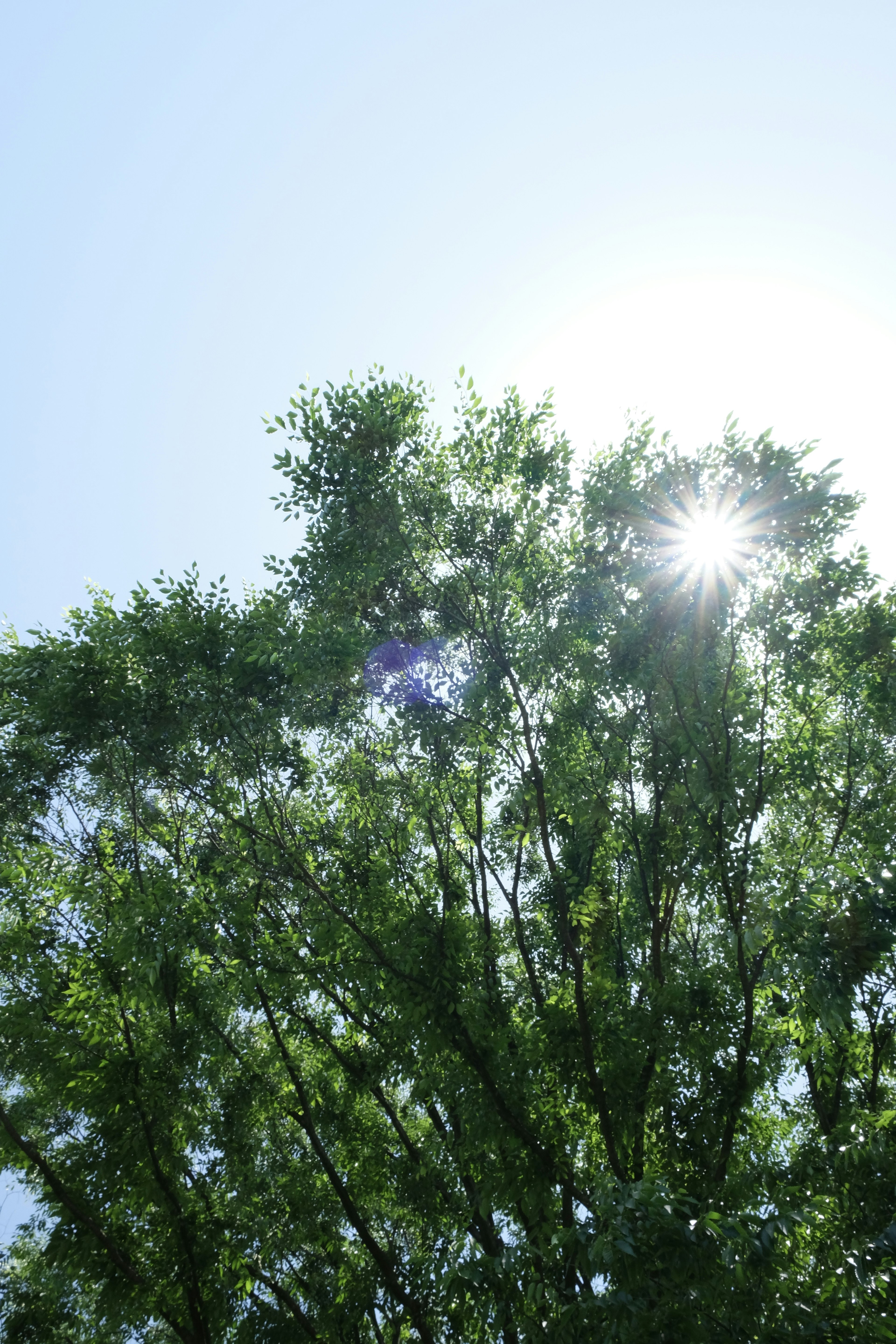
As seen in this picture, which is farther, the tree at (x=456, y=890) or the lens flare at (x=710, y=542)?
the lens flare at (x=710, y=542)

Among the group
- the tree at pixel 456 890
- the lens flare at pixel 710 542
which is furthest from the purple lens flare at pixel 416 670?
the lens flare at pixel 710 542

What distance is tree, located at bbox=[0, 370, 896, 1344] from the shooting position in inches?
Answer: 244

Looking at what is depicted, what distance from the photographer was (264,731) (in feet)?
25.3

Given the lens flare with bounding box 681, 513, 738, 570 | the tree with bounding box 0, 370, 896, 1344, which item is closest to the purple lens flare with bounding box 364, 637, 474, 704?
the tree with bounding box 0, 370, 896, 1344

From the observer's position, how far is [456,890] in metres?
7.38

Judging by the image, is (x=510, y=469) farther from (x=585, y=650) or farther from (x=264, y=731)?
(x=264, y=731)

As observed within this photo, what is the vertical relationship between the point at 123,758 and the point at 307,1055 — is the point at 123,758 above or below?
above

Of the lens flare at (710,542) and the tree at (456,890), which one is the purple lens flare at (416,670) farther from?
the lens flare at (710,542)

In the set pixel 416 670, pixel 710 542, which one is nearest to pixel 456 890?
pixel 416 670

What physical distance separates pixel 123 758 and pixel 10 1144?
5121 mm

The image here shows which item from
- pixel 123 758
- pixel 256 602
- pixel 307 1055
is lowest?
pixel 307 1055

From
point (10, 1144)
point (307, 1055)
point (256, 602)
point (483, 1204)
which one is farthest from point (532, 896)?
point (10, 1144)

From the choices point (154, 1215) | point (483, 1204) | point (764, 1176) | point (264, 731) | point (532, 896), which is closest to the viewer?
point (483, 1204)

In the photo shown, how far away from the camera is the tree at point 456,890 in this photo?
→ 6191mm
